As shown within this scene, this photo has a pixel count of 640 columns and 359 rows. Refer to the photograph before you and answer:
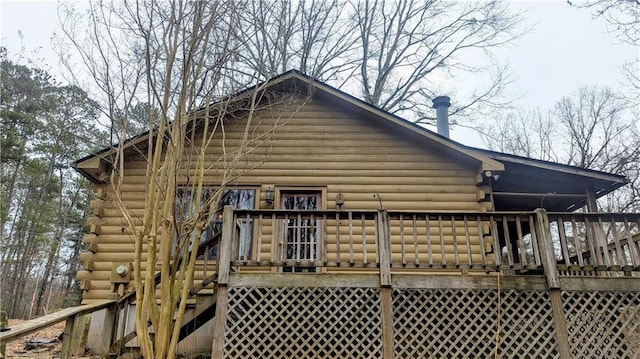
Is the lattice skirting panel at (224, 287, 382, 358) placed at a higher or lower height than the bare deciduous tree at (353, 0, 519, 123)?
lower

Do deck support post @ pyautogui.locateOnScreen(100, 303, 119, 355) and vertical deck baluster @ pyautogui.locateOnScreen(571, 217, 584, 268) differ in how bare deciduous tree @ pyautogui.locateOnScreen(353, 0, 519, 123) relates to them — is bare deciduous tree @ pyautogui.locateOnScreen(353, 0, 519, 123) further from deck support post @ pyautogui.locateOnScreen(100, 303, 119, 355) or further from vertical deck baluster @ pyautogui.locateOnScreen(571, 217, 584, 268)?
deck support post @ pyautogui.locateOnScreen(100, 303, 119, 355)

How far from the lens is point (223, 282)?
5.00m

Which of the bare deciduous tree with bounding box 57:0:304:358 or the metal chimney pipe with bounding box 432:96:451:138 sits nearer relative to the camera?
the bare deciduous tree with bounding box 57:0:304:358

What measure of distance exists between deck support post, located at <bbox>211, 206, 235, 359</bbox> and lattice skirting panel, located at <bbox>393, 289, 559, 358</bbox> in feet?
7.03

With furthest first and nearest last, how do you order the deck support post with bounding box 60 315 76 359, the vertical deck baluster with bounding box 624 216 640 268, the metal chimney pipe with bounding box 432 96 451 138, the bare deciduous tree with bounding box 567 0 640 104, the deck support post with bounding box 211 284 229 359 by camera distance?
the metal chimney pipe with bounding box 432 96 451 138 → the bare deciduous tree with bounding box 567 0 640 104 → the vertical deck baluster with bounding box 624 216 640 268 → the deck support post with bounding box 211 284 229 359 → the deck support post with bounding box 60 315 76 359

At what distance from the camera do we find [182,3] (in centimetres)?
556

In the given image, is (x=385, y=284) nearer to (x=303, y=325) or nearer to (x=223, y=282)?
(x=303, y=325)

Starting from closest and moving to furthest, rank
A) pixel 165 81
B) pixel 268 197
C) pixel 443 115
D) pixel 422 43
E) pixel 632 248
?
pixel 632 248
pixel 165 81
pixel 268 197
pixel 443 115
pixel 422 43

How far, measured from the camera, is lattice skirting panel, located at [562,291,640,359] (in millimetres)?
4871

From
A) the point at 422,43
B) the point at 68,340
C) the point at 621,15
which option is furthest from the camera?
the point at 422,43

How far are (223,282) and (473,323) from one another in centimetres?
321

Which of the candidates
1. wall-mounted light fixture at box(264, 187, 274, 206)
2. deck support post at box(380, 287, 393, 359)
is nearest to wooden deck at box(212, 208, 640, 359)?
deck support post at box(380, 287, 393, 359)

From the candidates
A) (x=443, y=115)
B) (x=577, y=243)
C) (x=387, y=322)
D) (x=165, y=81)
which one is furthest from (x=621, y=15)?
(x=165, y=81)

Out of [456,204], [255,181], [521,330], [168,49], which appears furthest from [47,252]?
[521,330]
